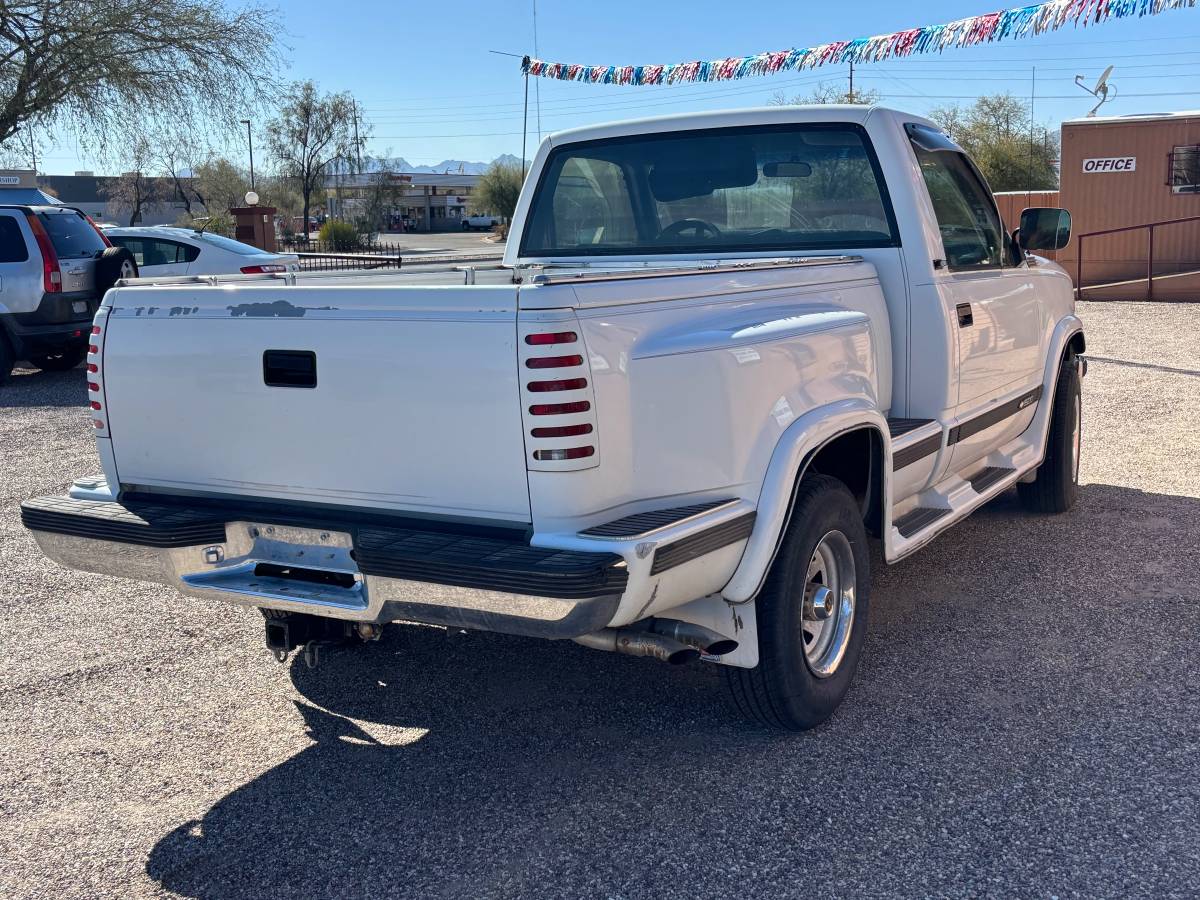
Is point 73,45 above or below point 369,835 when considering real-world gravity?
above

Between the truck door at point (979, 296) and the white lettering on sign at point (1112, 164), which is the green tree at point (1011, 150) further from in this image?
the truck door at point (979, 296)

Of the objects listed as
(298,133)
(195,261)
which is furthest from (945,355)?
(298,133)

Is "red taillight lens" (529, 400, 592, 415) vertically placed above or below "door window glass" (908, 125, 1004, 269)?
below

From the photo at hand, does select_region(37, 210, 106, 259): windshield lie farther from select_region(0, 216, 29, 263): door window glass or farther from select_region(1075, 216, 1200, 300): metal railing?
select_region(1075, 216, 1200, 300): metal railing

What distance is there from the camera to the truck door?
4.93 metres

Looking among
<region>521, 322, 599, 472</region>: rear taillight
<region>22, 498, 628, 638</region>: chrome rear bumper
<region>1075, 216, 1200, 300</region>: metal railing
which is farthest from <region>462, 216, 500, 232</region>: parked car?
<region>521, 322, 599, 472</region>: rear taillight

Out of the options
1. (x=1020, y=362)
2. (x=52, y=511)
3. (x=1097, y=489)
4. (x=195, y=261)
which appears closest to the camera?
(x=52, y=511)

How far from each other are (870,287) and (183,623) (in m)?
3.24

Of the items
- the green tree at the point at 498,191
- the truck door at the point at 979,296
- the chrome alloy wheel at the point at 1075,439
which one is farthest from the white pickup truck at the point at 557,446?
the green tree at the point at 498,191

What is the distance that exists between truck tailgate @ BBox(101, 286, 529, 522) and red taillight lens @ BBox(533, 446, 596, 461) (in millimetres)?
58

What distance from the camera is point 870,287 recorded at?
4.51 m

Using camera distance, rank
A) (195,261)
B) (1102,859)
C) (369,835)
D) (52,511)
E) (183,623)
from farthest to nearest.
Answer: (195,261)
(183,623)
(52,511)
(369,835)
(1102,859)

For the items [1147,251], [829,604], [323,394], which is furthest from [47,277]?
[1147,251]

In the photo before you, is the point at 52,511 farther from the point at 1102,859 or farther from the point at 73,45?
the point at 73,45
